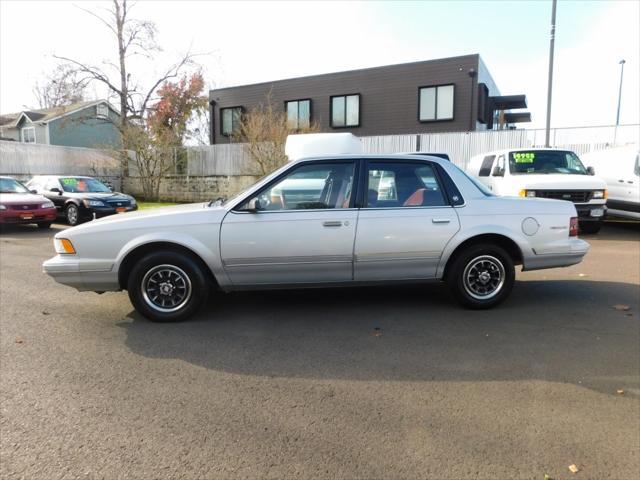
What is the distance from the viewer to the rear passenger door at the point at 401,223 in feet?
15.4

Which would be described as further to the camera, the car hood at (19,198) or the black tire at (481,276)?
the car hood at (19,198)

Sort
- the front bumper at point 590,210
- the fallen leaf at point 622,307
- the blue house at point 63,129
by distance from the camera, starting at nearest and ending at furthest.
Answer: the fallen leaf at point 622,307 < the front bumper at point 590,210 < the blue house at point 63,129

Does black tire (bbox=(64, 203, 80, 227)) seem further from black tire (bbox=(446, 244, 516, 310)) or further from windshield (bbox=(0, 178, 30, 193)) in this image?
black tire (bbox=(446, 244, 516, 310))

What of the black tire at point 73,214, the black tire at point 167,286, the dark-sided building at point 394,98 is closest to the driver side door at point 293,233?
the black tire at point 167,286

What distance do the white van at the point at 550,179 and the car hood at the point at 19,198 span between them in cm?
1227

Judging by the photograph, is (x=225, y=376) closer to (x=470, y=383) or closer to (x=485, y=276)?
(x=470, y=383)

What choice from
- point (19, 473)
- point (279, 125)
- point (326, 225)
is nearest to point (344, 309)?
point (326, 225)

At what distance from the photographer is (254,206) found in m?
4.61

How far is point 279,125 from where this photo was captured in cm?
2031

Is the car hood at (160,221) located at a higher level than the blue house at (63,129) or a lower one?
lower

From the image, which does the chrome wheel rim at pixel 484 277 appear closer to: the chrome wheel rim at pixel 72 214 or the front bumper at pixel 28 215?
the front bumper at pixel 28 215

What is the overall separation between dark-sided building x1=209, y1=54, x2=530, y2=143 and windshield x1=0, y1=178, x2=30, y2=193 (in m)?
11.3

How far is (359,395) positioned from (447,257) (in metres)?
2.19

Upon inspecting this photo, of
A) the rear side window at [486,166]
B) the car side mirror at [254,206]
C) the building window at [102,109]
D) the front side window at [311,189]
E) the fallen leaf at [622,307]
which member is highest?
the building window at [102,109]
